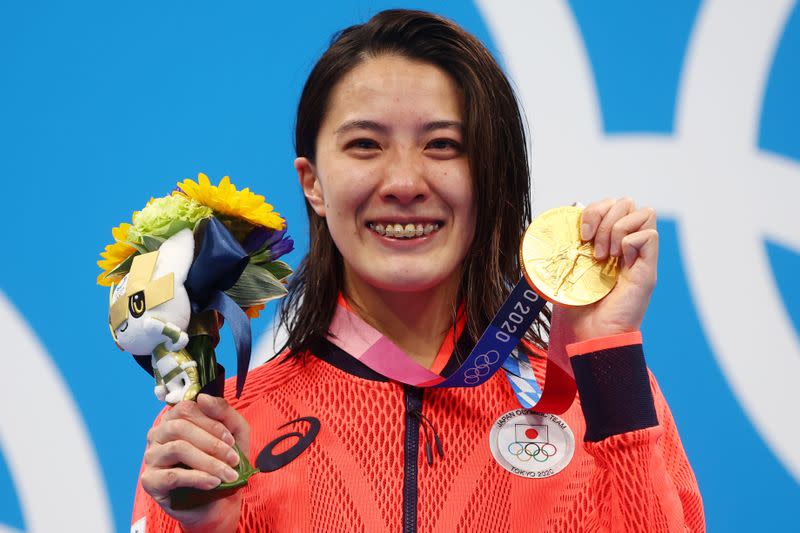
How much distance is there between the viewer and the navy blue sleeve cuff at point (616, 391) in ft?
4.38

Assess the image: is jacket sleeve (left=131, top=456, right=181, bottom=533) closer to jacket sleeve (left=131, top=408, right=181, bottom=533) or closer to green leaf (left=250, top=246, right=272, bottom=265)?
jacket sleeve (left=131, top=408, right=181, bottom=533)

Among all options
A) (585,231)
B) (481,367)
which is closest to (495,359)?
(481,367)

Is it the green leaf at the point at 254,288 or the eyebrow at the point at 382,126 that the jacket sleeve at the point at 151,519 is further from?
the eyebrow at the point at 382,126

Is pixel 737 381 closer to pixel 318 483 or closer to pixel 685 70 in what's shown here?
pixel 685 70

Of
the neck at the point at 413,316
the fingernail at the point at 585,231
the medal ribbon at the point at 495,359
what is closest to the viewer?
the fingernail at the point at 585,231

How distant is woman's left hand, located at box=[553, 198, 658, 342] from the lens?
1354 millimetres

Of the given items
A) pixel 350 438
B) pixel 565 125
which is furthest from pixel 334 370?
pixel 565 125

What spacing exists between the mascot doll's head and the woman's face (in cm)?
29

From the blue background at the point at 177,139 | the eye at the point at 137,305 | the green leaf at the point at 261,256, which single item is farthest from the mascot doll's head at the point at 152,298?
the blue background at the point at 177,139

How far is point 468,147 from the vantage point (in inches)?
60.7

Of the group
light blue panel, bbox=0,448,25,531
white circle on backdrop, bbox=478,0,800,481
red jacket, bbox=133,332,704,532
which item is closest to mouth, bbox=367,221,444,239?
red jacket, bbox=133,332,704,532

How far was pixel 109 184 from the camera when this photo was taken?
2.32 metres

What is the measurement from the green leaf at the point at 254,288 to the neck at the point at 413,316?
259 mm

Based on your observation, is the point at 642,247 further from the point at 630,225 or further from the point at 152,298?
the point at 152,298
